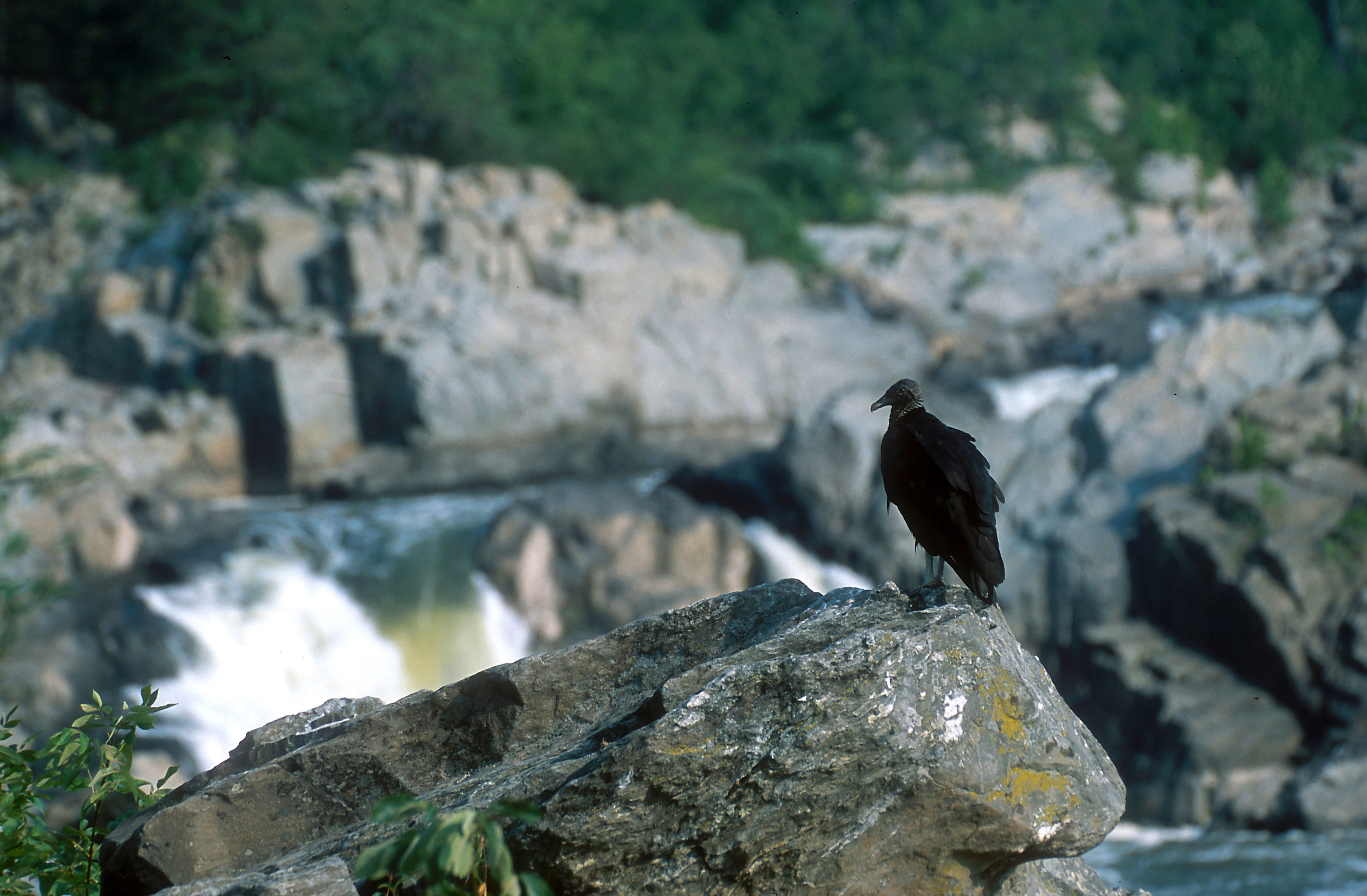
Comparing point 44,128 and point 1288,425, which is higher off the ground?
point 44,128

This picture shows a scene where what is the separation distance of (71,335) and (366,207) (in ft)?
22.5

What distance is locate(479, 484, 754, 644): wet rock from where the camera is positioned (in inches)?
616

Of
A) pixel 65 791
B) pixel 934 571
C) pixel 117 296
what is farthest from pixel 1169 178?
pixel 65 791

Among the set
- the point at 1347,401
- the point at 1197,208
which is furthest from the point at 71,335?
the point at 1197,208

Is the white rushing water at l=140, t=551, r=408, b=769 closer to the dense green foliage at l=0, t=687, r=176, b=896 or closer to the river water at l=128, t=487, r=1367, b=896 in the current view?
the river water at l=128, t=487, r=1367, b=896

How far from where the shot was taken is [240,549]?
15.7 meters

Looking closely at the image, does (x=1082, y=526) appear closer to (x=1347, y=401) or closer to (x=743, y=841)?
(x=1347, y=401)

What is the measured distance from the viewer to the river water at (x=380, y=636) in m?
12.1

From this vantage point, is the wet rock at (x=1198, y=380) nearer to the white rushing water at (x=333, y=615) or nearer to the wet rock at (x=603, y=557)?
the white rushing water at (x=333, y=615)

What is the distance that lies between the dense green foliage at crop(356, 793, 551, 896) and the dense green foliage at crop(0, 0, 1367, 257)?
2802cm

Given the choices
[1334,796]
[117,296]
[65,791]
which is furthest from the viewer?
[117,296]

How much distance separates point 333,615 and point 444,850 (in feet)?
44.6

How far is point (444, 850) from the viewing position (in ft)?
7.83

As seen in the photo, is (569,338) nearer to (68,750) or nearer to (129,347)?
(129,347)
